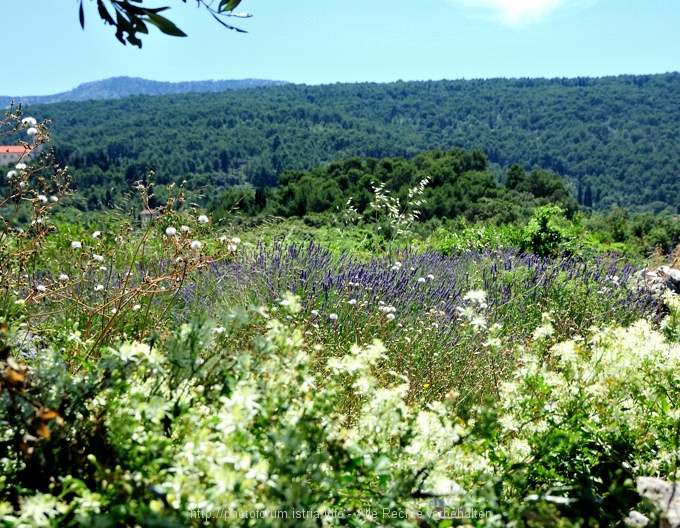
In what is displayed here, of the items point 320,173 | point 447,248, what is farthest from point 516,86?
point 447,248

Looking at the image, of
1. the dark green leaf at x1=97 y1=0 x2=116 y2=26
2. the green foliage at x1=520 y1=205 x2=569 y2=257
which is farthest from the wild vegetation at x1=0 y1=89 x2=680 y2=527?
the green foliage at x1=520 y1=205 x2=569 y2=257

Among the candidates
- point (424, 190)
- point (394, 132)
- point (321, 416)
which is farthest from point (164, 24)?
point (394, 132)

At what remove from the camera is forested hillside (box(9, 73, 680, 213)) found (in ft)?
353

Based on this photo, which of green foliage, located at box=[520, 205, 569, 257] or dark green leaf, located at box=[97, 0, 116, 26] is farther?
green foliage, located at box=[520, 205, 569, 257]

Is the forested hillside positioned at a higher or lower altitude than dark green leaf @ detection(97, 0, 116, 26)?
higher

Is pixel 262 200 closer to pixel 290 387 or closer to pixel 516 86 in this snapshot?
pixel 290 387

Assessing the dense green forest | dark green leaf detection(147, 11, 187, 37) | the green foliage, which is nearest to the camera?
dark green leaf detection(147, 11, 187, 37)

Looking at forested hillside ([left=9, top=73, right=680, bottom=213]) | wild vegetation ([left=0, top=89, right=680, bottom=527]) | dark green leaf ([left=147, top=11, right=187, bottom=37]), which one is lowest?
wild vegetation ([left=0, top=89, right=680, bottom=527])

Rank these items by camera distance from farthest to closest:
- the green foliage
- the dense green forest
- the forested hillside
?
the forested hillside → the dense green forest → the green foliage

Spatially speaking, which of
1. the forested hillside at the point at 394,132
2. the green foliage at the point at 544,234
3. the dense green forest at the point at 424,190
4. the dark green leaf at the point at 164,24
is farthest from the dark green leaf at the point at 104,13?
the forested hillside at the point at 394,132

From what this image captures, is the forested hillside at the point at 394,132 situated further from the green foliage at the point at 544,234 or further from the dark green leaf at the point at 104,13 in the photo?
the dark green leaf at the point at 104,13

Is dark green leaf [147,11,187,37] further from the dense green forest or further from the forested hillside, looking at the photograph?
the forested hillside

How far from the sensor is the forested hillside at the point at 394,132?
107500mm

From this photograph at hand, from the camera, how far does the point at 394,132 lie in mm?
134125
